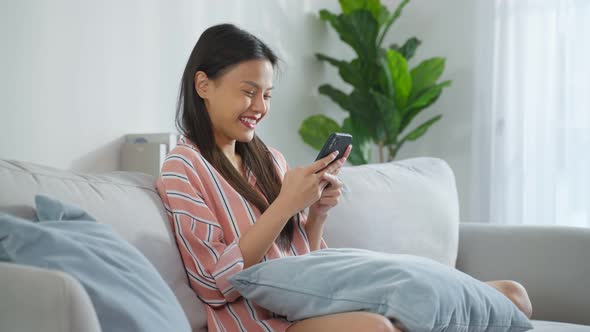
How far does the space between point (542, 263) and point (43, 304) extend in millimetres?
1619

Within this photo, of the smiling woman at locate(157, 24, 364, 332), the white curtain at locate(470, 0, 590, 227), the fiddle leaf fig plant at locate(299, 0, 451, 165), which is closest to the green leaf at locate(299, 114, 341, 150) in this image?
the fiddle leaf fig plant at locate(299, 0, 451, 165)

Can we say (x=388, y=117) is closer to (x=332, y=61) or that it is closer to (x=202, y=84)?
(x=332, y=61)

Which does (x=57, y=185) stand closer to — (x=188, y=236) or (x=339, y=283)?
(x=188, y=236)

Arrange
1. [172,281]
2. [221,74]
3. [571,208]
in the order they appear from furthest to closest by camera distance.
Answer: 1. [571,208]
2. [221,74]
3. [172,281]

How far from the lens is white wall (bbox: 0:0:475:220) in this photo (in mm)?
2312

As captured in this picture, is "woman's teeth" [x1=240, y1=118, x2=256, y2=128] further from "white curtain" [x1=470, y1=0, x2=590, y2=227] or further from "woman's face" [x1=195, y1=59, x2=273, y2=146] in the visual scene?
"white curtain" [x1=470, y1=0, x2=590, y2=227]

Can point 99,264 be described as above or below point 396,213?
above

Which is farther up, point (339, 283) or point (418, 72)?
point (418, 72)

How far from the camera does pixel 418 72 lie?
3826 millimetres

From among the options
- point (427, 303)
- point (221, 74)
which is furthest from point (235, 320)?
point (221, 74)

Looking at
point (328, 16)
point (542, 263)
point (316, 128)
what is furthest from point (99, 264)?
point (328, 16)

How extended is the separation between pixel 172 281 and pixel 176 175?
0.22 meters

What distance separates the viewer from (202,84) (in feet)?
5.51

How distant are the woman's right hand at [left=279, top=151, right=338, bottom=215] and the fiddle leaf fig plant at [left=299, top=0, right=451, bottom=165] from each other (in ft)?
7.23
